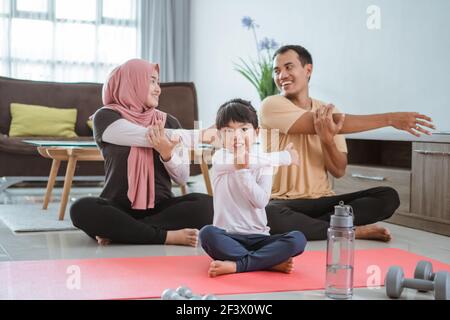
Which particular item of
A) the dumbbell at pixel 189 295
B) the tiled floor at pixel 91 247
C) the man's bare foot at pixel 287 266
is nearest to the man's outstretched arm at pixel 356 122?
the tiled floor at pixel 91 247

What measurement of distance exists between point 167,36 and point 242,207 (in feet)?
19.2

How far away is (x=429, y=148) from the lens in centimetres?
341

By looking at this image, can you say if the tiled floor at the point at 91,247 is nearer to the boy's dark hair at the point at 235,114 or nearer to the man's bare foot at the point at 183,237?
the man's bare foot at the point at 183,237

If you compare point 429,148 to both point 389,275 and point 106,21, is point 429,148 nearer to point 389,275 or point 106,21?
point 389,275

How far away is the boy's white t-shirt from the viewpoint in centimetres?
231

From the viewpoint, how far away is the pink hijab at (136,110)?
Result: 2.84 metres

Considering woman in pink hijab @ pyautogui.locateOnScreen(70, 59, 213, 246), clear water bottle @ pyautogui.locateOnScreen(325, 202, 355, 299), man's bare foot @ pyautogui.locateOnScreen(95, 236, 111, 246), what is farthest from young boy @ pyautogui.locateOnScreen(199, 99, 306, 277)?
man's bare foot @ pyautogui.locateOnScreen(95, 236, 111, 246)

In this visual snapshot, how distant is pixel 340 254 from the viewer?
1957mm

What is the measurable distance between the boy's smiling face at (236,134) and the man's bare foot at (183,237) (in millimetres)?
622

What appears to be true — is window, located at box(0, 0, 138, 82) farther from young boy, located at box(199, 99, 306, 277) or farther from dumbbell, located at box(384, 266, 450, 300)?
dumbbell, located at box(384, 266, 450, 300)

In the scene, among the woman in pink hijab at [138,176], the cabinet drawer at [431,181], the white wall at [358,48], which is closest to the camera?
the woman in pink hijab at [138,176]

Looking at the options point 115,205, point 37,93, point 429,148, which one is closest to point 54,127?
point 37,93

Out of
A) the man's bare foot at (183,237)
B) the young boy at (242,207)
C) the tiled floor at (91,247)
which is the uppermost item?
the young boy at (242,207)

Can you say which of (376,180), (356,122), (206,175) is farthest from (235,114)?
(206,175)
